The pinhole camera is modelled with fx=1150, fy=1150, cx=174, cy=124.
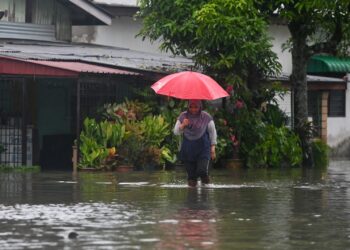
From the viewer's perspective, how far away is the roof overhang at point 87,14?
94.0 feet

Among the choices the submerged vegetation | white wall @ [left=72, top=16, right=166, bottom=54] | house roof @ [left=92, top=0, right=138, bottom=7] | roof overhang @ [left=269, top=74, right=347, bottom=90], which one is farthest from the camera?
roof overhang @ [left=269, top=74, right=347, bottom=90]

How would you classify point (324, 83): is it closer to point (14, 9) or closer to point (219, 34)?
point (219, 34)

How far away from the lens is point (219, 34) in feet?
81.3

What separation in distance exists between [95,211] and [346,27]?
1461 cm

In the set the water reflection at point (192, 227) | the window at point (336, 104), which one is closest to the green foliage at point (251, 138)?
the window at point (336, 104)

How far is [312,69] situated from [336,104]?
170 centimetres

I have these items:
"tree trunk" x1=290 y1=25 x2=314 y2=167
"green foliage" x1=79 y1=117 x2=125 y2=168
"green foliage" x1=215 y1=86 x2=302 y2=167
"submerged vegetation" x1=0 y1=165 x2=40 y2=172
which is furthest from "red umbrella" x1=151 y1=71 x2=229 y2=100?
"tree trunk" x1=290 y1=25 x2=314 y2=167

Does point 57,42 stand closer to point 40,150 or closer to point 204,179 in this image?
point 40,150

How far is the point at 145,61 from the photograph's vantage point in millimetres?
27500

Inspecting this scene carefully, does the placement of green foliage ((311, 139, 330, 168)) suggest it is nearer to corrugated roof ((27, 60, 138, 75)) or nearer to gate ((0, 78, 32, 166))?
corrugated roof ((27, 60, 138, 75))

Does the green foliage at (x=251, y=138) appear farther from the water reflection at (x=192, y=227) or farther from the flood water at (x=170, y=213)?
the water reflection at (x=192, y=227)

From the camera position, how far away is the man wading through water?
701 inches

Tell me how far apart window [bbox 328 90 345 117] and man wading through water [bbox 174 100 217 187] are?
1909 cm

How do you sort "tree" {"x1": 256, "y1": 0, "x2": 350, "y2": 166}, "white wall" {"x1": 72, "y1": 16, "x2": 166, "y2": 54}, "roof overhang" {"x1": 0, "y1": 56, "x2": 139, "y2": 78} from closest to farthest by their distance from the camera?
"roof overhang" {"x1": 0, "y1": 56, "x2": 139, "y2": 78}, "tree" {"x1": 256, "y1": 0, "x2": 350, "y2": 166}, "white wall" {"x1": 72, "y1": 16, "x2": 166, "y2": 54}
